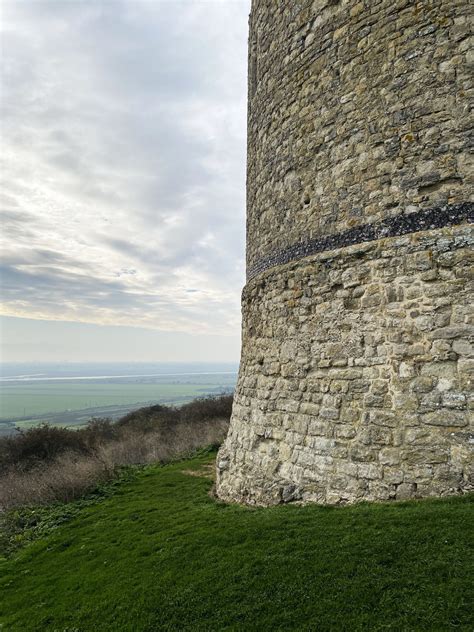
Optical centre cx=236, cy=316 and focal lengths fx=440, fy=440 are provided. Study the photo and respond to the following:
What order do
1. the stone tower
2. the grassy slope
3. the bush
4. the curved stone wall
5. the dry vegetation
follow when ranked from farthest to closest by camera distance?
the bush
the dry vegetation
the curved stone wall
the stone tower
the grassy slope

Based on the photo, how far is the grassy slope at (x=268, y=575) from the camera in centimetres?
389

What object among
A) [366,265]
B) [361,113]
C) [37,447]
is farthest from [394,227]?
[37,447]

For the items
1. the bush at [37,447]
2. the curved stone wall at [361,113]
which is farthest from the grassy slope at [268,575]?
the bush at [37,447]

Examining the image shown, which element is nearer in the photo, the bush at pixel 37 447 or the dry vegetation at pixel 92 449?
the dry vegetation at pixel 92 449

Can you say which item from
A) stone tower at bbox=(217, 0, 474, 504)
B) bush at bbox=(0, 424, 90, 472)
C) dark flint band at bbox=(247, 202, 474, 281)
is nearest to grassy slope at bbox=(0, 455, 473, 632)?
stone tower at bbox=(217, 0, 474, 504)

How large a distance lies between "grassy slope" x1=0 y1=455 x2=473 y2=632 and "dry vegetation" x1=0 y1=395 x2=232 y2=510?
250 inches

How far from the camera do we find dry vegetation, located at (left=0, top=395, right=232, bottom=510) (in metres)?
14.2

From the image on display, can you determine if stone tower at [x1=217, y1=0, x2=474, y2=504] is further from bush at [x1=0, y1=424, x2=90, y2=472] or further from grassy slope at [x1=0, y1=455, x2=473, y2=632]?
bush at [x1=0, y1=424, x2=90, y2=472]

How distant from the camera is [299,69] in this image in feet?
26.3

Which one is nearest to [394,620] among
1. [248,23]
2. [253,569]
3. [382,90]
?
[253,569]

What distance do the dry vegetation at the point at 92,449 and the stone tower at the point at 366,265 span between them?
310 inches

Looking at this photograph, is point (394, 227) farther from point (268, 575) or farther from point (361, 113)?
point (268, 575)

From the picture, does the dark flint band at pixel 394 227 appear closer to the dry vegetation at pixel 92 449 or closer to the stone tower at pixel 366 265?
the stone tower at pixel 366 265

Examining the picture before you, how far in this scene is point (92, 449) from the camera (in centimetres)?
2345
